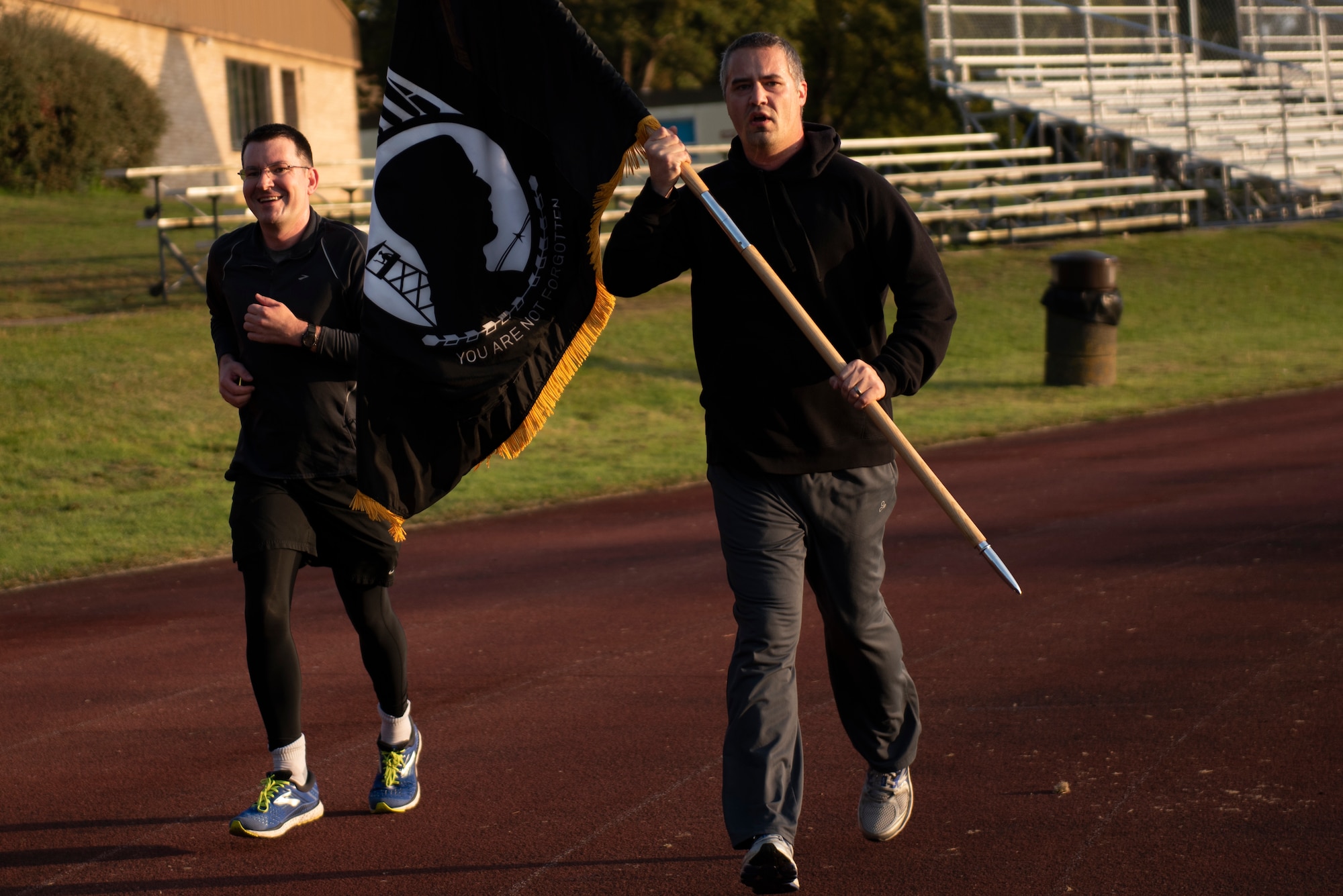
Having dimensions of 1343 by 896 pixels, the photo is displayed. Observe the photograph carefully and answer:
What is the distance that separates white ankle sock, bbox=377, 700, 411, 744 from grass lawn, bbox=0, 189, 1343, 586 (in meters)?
4.98

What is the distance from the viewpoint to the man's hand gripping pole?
→ 4.03 m

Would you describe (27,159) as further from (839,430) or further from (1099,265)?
(839,430)

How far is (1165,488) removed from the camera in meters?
10.4

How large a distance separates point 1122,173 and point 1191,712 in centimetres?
2545

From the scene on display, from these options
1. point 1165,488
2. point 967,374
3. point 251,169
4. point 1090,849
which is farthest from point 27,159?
point 1090,849

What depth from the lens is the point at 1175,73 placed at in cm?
3316

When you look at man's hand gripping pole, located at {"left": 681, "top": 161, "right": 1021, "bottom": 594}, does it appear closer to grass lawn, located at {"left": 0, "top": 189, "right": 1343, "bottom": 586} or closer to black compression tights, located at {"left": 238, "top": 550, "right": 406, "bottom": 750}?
black compression tights, located at {"left": 238, "top": 550, "right": 406, "bottom": 750}

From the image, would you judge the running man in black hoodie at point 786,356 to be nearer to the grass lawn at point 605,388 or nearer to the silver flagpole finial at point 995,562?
the silver flagpole finial at point 995,562

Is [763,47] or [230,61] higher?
[230,61]

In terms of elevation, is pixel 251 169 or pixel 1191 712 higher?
pixel 251 169

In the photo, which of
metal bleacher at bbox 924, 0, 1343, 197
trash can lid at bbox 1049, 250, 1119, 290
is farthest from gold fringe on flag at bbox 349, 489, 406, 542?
metal bleacher at bbox 924, 0, 1343, 197

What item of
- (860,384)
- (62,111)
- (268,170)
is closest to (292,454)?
(268,170)

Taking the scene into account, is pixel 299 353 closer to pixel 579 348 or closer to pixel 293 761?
pixel 579 348

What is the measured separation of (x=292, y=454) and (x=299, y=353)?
318 millimetres
